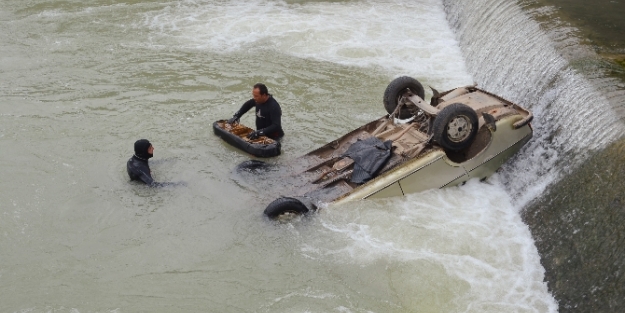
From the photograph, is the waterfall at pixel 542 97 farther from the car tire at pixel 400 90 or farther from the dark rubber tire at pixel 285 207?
the dark rubber tire at pixel 285 207

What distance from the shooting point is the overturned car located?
845 centimetres

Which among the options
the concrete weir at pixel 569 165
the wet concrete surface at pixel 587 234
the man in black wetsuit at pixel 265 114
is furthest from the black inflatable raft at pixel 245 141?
the wet concrete surface at pixel 587 234

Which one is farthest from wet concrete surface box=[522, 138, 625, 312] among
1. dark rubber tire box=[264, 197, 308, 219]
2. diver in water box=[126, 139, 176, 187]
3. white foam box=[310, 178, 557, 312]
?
diver in water box=[126, 139, 176, 187]

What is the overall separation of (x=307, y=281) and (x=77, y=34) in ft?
37.1

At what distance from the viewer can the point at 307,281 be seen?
7.36 metres

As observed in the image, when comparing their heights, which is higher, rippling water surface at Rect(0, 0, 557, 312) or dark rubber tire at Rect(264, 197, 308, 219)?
dark rubber tire at Rect(264, 197, 308, 219)

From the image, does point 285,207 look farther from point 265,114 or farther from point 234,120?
point 234,120

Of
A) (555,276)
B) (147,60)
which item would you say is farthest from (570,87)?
(147,60)

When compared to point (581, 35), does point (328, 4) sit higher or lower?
lower

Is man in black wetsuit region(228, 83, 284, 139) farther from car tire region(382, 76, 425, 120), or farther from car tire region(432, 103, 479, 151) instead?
car tire region(432, 103, 479, 151)

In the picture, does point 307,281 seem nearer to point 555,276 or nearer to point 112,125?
point 555,276

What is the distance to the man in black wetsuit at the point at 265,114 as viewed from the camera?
390 inches

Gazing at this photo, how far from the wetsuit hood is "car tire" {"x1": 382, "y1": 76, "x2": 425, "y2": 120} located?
3.73m

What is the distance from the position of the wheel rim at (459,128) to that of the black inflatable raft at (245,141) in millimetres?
2770
